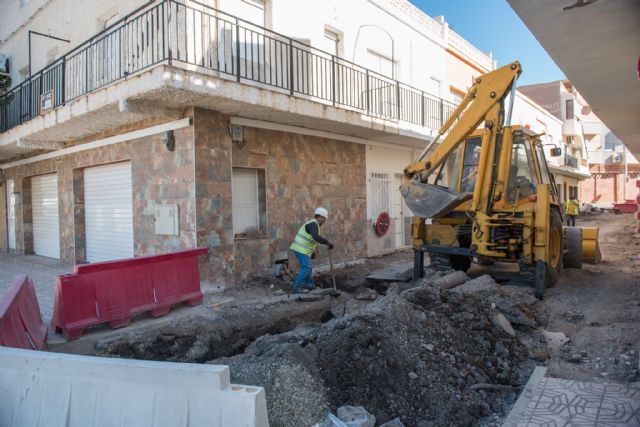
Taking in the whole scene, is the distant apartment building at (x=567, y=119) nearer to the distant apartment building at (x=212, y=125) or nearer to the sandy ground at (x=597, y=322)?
the distant apartment building at (x=212, y=125)

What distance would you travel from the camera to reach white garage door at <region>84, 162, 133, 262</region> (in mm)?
10039

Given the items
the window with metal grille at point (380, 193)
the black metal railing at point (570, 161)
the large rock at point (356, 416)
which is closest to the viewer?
the large rock at point (356, 416)

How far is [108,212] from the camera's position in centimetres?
1070

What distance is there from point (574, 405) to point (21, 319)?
16.7ft

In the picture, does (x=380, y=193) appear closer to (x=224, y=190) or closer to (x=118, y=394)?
(x=224, y=190)

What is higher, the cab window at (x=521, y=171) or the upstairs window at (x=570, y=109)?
the upstairs window at (x=570, y=109)

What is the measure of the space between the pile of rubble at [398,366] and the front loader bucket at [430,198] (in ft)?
7.14

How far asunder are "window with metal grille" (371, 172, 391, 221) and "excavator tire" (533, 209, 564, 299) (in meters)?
5.05

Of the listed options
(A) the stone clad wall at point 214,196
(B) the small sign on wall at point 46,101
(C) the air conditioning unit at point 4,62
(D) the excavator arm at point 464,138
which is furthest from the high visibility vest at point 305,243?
(C) the air conditioning unit at point 4,62

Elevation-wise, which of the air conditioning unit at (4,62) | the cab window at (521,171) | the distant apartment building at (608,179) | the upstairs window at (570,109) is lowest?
the cab window at (521,171)

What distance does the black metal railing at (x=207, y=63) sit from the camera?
306 inches

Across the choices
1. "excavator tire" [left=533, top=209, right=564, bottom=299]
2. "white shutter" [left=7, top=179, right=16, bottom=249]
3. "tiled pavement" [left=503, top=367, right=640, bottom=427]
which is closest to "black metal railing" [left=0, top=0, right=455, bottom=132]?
"white shutter" [left=7, top=179, right=16, bottom=249]

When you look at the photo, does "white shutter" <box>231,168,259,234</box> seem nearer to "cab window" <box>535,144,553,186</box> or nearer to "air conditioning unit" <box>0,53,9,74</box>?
"cab window" <box>535,144,553,186</box>

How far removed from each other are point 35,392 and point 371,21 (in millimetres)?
12338
